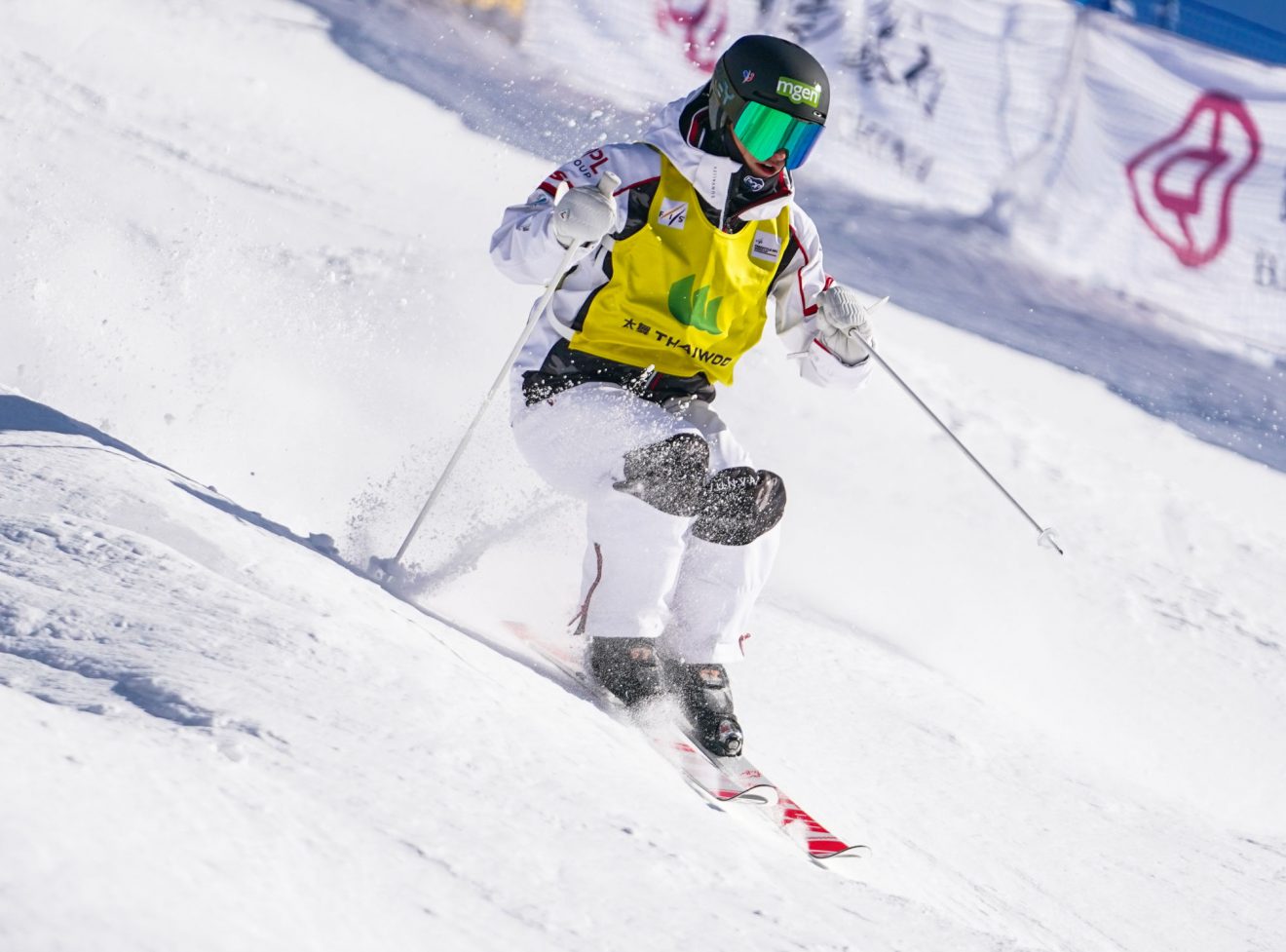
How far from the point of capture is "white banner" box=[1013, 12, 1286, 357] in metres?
7.41

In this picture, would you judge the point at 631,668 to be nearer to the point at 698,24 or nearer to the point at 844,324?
the point at 844,324

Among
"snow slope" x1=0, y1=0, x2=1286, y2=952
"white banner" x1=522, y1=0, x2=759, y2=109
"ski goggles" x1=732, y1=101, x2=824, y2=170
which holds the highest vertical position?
"ski goggles" x1=732, y1=101, x2=824, y2=170

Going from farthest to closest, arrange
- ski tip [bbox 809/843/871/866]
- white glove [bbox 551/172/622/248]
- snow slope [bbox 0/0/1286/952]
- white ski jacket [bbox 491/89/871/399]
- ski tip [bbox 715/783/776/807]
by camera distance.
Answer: white ski jacket [bbox 491/89/871/399], white glove [bbox 551/172/622/248], ski tip [bbox 715/783/776/807], ski tip [bbox 809/843/871/866], snow slope [bbox 0/0/1286/952]

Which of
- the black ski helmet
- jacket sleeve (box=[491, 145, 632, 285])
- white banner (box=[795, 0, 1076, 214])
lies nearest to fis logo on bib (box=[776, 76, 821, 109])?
the black ski helmet

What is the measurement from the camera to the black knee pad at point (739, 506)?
3.22 m

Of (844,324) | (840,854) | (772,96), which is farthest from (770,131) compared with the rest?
(840,854)

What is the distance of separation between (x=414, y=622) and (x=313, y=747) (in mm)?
917

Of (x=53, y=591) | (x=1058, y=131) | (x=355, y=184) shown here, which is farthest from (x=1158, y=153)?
(x=53, y=591)

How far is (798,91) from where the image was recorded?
10.6ft

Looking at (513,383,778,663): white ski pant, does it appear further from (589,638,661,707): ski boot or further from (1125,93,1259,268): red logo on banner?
(1125,93,1259,268): red logo on banner

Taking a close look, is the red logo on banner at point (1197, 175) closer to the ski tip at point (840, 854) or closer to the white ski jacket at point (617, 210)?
the white ski jacket at point (617, 210)

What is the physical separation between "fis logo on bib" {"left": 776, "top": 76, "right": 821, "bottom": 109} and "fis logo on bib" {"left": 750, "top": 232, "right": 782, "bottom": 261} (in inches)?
16.2

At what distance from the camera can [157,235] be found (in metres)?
5.46

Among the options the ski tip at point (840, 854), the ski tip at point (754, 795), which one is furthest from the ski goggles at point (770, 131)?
the ski tip at point (840, 854)
